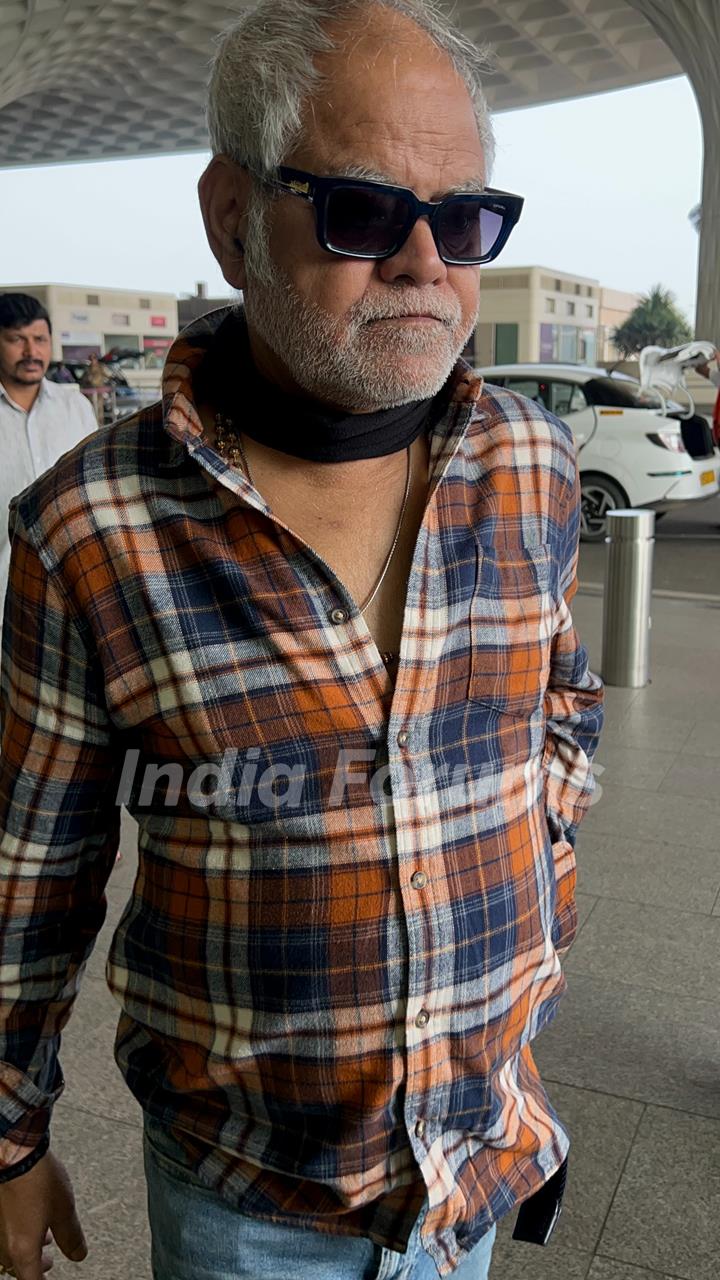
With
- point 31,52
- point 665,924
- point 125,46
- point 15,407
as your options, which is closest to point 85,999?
point 665,924

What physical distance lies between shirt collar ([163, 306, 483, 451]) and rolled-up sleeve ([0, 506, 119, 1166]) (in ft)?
0.69

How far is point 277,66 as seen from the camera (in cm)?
130

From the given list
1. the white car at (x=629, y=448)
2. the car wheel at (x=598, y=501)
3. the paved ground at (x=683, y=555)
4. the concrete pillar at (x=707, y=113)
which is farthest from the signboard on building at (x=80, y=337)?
the car wheel at (x=598, y=501)

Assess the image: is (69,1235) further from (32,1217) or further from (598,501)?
(598,501)

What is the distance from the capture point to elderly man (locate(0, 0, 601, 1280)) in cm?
127

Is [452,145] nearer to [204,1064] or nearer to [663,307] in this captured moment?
[204,1064]

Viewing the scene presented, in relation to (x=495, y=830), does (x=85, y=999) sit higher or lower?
lower

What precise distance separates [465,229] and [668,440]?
10.4 m

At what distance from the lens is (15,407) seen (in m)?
4.45

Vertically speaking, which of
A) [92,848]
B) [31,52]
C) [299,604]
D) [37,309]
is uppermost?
[31,52]

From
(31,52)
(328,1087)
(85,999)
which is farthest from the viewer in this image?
(31,52)

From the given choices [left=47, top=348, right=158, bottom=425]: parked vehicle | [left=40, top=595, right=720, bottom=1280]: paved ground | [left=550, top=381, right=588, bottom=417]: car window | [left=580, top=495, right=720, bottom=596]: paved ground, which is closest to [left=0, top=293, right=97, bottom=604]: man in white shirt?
[left=40, top=595, right=720, bottom=1280]: paved ground

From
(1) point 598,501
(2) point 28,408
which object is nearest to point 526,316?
(1) point 598,501

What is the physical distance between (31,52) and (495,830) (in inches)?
1346
